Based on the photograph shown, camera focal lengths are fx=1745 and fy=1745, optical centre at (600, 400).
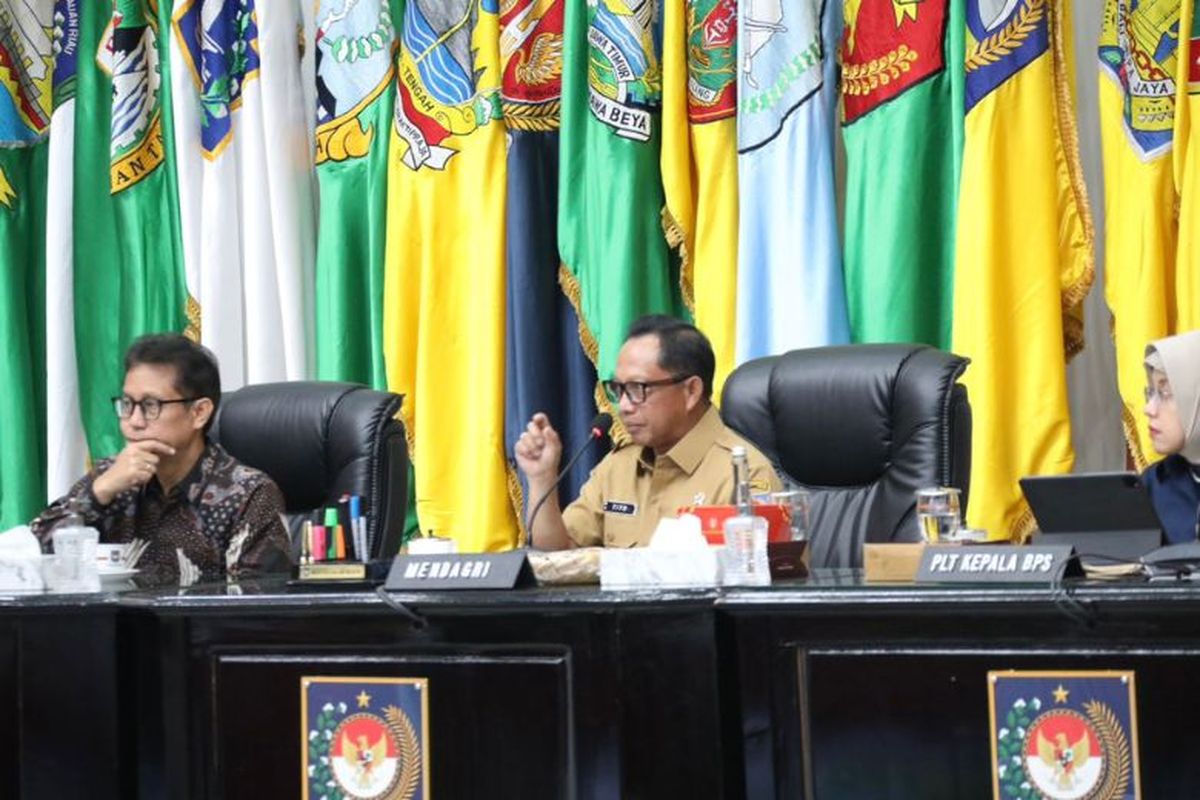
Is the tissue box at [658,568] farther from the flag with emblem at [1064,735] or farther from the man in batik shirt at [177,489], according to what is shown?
the man in batik shirt at [177,489]

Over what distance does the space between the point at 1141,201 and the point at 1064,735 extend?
82.8 inches

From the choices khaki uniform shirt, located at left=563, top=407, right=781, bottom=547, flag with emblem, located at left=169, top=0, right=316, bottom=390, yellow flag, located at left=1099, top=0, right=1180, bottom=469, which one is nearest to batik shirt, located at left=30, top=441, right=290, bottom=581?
khaki uniform shirt, located at left=563, top=407, right=781, bottom=547

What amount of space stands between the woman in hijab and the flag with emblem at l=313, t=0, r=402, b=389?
2.16m

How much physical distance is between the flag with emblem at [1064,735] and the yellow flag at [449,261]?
8.24ft

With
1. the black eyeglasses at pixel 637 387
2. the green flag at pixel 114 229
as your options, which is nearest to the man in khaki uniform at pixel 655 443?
the black eyeglasses at pixel 637 387

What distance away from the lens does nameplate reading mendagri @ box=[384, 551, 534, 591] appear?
7.11ft

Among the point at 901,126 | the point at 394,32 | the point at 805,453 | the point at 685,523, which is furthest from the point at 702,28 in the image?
the point at 685,523

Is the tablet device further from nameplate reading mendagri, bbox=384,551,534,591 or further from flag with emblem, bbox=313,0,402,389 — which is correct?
flag with emblem, bbox=313,0,402,389

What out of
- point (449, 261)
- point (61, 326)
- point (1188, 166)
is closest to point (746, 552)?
point (1188, 166)

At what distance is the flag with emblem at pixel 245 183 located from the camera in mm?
4566

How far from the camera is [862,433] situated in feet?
10.0

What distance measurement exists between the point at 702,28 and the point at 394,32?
85 centimetres

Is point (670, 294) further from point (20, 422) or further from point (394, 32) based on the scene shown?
point (20, 422)

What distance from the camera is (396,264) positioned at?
440 centimetres
